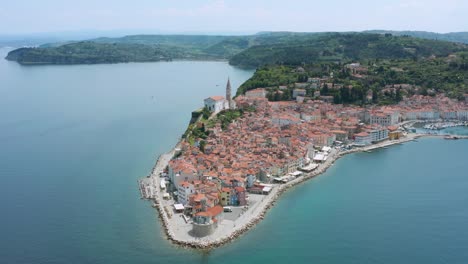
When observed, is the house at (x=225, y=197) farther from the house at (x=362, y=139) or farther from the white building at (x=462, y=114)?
the white building at (x=462, y=114)

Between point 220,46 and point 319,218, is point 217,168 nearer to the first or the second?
point 319,218

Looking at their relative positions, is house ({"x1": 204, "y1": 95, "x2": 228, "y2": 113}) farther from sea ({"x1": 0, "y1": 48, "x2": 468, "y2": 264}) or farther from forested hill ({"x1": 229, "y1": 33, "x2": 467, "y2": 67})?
forested hill ({"x1": 229, "y1": 33, "x2": 467, "y2": 67})

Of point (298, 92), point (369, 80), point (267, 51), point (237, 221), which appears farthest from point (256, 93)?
point (267, 51)

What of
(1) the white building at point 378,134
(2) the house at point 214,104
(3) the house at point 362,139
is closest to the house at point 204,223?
(3) the house at point 362,139

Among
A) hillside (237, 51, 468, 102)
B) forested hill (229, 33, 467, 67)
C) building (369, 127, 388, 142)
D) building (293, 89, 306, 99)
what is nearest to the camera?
building (369, 127, 388, 142)

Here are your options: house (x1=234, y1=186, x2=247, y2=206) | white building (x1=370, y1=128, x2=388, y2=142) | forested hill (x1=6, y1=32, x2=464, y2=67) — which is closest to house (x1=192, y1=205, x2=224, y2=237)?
house (x1=234, y1=186, x2=247, y2=206)

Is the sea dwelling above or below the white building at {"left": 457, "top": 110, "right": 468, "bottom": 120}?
below
